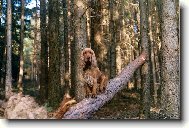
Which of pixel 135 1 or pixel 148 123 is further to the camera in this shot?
pixel 135 1

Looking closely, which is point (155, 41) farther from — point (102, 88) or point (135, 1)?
point (102, 88)

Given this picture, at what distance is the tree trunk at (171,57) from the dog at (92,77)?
85 centimetres

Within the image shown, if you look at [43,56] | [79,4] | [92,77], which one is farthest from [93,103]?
[43,56]

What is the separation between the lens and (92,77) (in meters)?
4.79

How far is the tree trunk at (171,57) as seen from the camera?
4754 millimetres

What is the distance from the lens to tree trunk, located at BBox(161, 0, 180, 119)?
4.75 m

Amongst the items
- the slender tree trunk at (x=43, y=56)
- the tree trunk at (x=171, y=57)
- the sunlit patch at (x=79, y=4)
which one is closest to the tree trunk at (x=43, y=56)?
the slender tree trunk at (x=43, y=56)

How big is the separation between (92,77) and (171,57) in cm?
108

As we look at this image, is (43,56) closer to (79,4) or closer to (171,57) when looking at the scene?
(79,4)

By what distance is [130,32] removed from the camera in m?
12.8

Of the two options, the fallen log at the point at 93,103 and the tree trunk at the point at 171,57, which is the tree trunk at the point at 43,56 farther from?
the tree trunk at the point at 171,57

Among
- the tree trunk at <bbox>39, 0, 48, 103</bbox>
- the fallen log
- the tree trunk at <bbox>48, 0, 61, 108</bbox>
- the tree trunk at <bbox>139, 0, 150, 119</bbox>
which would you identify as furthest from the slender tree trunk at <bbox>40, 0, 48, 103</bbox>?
the fallen log

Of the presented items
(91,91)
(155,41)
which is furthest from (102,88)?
(155,41)

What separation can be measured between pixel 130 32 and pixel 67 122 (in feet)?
27.7
